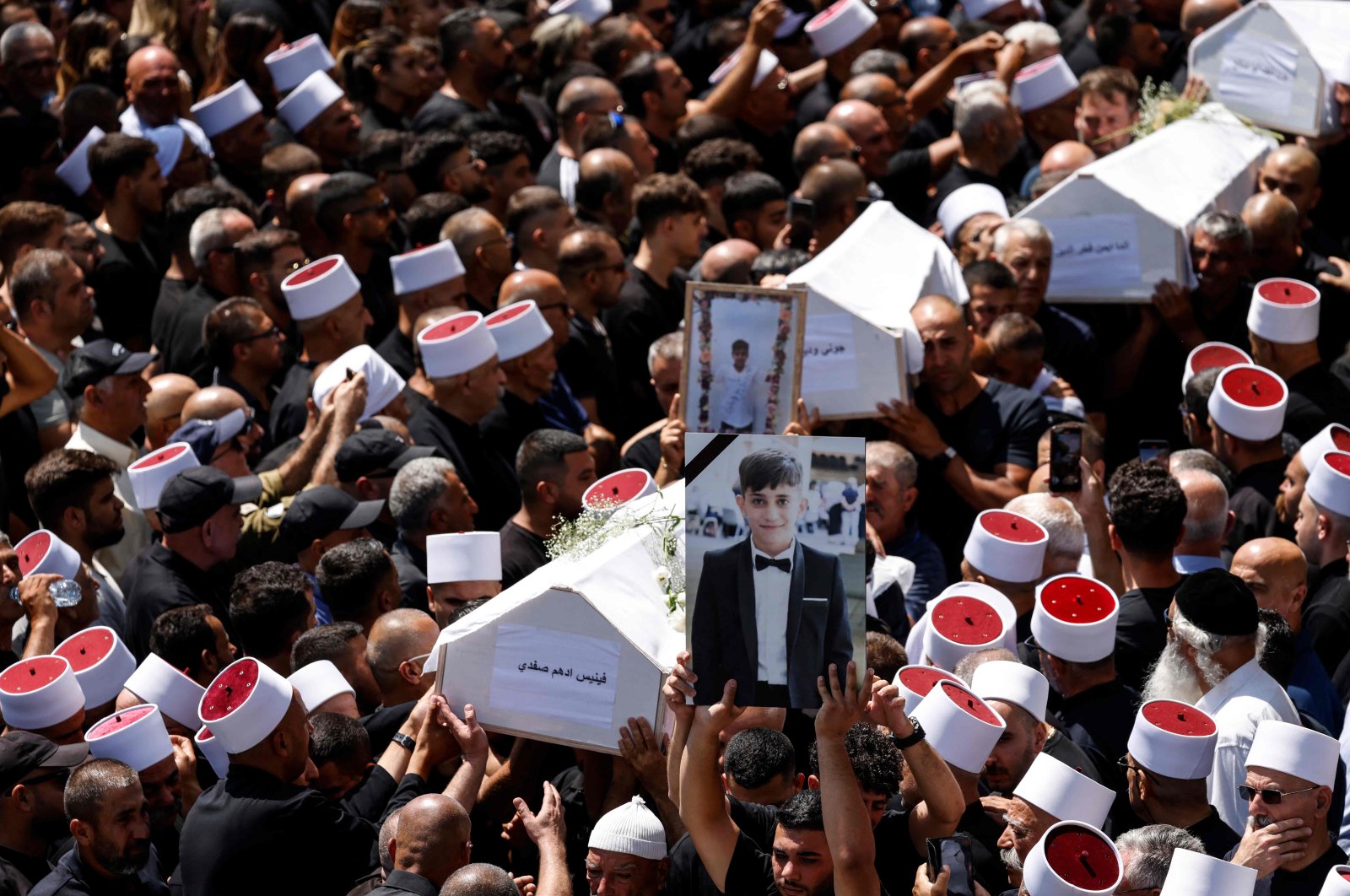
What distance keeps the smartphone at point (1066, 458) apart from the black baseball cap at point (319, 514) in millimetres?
2807

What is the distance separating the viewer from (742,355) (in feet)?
22.6

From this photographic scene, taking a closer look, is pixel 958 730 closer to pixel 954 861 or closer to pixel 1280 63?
pixel 954 861

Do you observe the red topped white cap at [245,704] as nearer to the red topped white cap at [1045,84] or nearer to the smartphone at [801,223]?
the smartphone at [801,223]

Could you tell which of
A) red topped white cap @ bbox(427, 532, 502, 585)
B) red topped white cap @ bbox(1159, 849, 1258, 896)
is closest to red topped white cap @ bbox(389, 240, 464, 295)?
red topped white cap @ bbox(427, 532, 502, 585)

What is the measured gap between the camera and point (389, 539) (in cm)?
777

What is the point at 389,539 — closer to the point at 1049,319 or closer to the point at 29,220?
the point at 29,220

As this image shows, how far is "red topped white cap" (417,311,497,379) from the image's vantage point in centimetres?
806

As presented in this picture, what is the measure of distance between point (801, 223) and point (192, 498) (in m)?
3.68

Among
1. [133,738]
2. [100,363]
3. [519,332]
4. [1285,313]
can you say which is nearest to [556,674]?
[133,738]

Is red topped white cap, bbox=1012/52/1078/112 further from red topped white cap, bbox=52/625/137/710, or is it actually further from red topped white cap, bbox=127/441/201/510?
red topped white cap, bbox=52/625/137/710

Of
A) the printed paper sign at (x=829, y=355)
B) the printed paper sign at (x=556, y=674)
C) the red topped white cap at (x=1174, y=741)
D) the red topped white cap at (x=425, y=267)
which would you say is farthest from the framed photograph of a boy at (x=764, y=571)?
the red topped white cap at (x=425, y=267)

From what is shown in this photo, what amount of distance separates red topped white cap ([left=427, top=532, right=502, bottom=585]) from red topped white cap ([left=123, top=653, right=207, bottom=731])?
0.98 metres

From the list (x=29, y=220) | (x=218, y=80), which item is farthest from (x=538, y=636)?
(x=218, y=80)

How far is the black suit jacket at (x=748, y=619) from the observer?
191 inches
